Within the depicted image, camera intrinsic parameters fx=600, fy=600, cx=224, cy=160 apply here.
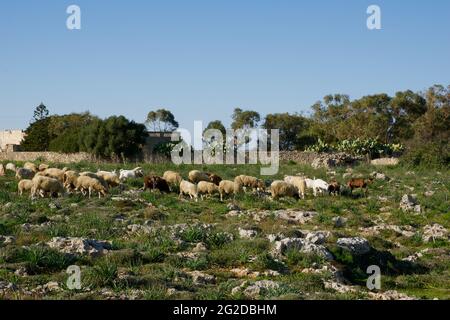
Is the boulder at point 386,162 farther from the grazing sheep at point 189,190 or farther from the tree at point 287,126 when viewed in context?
the tree at point 287,126

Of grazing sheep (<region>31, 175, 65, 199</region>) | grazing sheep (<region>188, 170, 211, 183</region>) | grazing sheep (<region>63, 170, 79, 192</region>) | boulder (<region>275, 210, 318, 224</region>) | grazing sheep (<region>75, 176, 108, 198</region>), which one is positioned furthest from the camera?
grazing sheep (<region>188, 170, 211, 183</region>)

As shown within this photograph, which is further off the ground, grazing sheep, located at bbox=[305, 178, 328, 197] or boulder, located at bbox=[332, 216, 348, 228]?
grazing sheep, located at bbox=[305, 178, 328, 197]

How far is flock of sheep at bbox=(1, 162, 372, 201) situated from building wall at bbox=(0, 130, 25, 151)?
2157 inches

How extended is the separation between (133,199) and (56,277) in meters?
9.76

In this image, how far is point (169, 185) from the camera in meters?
22.5

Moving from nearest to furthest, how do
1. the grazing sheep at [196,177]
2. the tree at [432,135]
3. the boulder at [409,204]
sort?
the boulder at [409,204] → the grazing sheep at [196,177] → the tree at [432,135]

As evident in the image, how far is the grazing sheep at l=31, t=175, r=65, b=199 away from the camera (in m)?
18.8

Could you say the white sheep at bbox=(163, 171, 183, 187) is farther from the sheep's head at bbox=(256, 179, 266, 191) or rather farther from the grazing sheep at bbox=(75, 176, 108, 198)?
the grazing sheep at bbox=(75, 176, 108, 198)

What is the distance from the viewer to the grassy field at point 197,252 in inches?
340

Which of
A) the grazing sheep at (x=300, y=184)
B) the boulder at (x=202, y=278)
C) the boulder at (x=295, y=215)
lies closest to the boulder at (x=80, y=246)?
the boulder at (x=202, y=278)

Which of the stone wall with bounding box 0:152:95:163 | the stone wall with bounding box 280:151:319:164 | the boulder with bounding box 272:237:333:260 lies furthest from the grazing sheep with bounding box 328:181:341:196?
the stone wall with bounding box 0:152:95:163

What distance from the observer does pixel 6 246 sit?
10742mm

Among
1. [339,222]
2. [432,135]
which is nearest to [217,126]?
[432,135]
